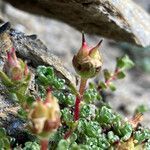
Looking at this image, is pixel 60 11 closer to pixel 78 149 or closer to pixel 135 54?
pixel 78 149

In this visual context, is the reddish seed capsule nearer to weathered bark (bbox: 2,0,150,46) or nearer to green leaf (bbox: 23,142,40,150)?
green leaf (bbox: 23,142,40,150)

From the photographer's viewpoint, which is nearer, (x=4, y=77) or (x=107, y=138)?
(x=4, y=77)

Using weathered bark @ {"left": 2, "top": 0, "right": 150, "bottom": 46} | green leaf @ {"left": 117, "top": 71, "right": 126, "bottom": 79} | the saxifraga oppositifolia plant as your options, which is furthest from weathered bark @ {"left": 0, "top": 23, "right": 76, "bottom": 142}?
green leaf @ {"left": 117, "top": 71, "right": 126, "bottom": 79}

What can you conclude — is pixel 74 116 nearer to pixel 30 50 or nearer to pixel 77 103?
pixel 77 103

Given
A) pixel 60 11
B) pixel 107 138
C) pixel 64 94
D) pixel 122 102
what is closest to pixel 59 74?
pixel 64 94

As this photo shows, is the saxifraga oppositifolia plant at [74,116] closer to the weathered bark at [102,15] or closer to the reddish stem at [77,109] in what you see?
the reddish stem at [77,109]

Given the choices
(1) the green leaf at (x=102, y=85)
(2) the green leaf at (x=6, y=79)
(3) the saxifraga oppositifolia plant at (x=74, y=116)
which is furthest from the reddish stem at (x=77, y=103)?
(1) the green leaf at (x=102, y=85)

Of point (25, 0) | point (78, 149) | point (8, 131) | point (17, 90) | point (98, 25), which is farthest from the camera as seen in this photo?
point (25, 0)

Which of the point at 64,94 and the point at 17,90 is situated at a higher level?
the point at 17,90
